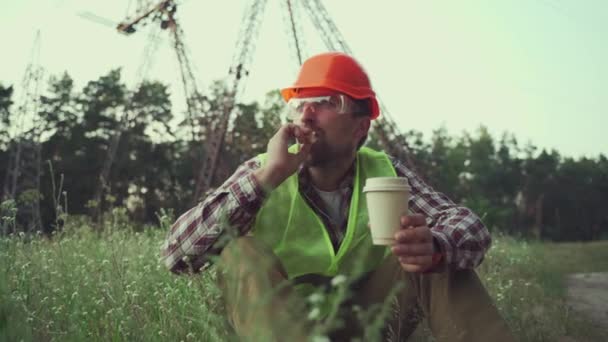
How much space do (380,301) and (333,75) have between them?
113cm

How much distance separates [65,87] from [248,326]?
45.9 meters

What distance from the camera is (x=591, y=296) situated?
23.7 ft

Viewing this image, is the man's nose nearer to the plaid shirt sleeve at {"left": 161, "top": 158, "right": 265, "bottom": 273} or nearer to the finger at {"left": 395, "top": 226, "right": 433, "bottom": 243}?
the plaid shirt sleeve at {"left": 161, "top": 158, "right": 265, "bottom": 273}

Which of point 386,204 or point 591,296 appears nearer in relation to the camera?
point 386,204

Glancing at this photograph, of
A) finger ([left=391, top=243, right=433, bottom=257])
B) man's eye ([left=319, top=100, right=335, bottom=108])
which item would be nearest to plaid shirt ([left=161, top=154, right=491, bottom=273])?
finger ([left=391, top=243, right=433, bottom=257])

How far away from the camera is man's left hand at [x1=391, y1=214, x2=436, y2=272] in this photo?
Answer: 2.05m

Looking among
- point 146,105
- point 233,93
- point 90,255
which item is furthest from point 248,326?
point 146,105

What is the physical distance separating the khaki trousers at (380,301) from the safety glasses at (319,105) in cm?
80

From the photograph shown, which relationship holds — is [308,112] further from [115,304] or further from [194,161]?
[194,161]

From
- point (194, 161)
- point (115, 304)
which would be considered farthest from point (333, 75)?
point (194, 161)

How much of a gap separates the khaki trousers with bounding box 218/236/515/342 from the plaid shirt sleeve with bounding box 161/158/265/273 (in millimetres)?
153

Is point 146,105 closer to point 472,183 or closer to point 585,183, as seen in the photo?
point 472,183

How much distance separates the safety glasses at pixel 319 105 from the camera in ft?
9.66

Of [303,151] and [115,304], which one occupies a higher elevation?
[303,151]
